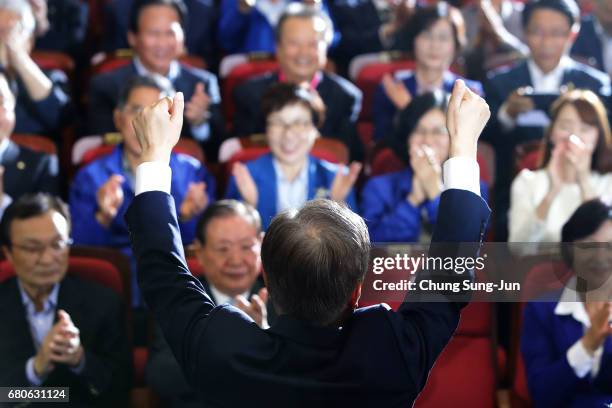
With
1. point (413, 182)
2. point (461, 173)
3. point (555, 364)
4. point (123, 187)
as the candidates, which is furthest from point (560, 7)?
point (461, 173)

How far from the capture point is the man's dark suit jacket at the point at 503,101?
9.75ft

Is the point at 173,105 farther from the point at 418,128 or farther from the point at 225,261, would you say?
the point at 418,128

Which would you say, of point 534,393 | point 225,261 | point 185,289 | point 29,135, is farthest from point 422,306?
point 29,135

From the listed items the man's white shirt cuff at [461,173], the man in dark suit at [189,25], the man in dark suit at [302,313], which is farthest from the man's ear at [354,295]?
the man in dark suit at [189,25]

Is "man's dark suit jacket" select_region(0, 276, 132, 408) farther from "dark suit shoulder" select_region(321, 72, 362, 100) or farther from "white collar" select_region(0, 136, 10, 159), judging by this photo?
"dark suit shoulder" select_region(321, 72, 362, 100)

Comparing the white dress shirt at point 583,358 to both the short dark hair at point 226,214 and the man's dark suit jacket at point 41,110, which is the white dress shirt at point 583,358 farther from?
the man's dark suit jacket at point 41,110

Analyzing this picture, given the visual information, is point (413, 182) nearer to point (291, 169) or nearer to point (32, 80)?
point (291, 169)

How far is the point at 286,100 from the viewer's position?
295 centimetres

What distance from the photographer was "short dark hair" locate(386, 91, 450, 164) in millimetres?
2891

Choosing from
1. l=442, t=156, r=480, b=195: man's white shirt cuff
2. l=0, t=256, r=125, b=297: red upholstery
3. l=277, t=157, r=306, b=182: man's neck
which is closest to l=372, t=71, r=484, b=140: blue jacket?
l=277, t=157, r=306, b=182: man's neck

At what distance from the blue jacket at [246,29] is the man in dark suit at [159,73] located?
40cm

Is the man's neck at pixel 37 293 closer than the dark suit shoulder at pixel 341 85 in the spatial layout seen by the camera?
Yes

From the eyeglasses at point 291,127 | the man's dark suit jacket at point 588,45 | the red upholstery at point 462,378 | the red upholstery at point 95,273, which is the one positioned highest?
the man's dark suit jacket at point 588,45

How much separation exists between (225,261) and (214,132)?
3.42 feet
